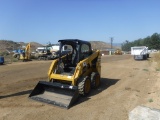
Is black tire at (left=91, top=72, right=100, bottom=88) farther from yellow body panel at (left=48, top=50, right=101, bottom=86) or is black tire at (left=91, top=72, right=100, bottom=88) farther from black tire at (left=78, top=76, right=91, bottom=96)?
black tire at (left=78, top=76, right=91, bottom=96)

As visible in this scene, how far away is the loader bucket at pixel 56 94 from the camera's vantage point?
8.79 meters

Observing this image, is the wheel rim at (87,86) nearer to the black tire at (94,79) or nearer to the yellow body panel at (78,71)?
the yellow body panel at (78,71)

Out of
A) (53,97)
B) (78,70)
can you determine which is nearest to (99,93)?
(78,70)

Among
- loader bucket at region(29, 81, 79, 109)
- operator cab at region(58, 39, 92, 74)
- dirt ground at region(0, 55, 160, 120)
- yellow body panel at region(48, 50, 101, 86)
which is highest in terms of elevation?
operator cab at region(58, 39, 92, 74)

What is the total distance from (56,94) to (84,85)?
4.24 feet

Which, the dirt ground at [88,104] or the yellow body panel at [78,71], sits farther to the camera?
the yellow body panel at [78,71]

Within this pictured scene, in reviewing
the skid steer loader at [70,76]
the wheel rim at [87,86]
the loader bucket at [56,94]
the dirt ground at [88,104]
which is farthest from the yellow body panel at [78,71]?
the dirt ground at [88,104]

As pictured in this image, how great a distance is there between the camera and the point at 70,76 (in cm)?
988

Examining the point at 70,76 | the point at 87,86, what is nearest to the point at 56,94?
the point at 70,76

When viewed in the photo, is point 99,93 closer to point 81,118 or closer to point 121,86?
point 121,86

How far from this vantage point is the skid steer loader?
916 centimetres

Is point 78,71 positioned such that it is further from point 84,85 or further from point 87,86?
point 87,86

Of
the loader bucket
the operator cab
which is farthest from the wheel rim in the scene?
the loader bucket

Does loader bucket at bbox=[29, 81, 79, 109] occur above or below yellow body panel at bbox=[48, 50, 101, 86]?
below
